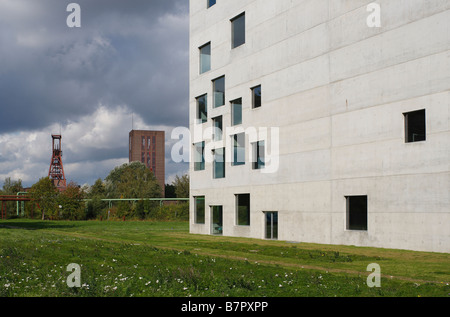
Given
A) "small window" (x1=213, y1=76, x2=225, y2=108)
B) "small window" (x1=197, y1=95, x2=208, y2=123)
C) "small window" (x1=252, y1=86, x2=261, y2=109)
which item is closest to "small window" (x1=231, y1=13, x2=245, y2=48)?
"small window" (x1=213, y1=76, x2=225, y2=108)

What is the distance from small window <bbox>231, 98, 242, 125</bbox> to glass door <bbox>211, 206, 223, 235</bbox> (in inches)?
287

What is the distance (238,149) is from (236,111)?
Answer: 2.99 m

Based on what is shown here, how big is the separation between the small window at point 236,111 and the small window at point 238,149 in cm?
111

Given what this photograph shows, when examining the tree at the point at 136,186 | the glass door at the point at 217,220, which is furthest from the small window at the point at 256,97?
the tree at the point at 136,186

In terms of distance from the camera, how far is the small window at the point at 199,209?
42.9 metres

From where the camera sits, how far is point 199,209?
43.5 meters

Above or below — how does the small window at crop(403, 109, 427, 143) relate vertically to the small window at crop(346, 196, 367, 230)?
above

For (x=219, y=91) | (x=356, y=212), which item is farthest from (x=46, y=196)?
(x=356, y=212)

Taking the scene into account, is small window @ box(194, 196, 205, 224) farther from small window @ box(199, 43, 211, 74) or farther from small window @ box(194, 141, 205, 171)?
small window @ box(199, 43, 211, 74)

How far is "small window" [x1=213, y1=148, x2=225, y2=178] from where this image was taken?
39794 millimetres

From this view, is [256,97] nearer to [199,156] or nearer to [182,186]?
[199,156]

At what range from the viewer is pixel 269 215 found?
34750 millimetres
